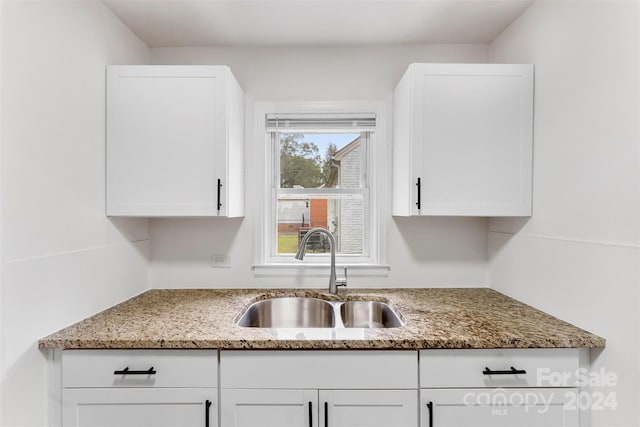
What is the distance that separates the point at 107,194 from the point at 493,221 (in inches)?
84.4

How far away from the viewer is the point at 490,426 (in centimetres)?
142

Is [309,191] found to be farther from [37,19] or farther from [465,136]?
[37,19]

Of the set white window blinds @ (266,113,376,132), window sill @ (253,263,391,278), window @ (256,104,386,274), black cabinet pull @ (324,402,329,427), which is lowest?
black cabinet pull @ (324,402,329,427)

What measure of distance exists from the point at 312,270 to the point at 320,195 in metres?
0.48

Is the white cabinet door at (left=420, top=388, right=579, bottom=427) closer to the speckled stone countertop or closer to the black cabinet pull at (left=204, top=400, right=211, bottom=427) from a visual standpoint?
the speckled stone countertop

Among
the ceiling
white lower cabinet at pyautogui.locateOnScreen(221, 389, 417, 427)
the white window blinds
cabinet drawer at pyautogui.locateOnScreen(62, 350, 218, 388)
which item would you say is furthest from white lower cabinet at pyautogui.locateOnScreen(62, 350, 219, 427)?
the ceiling

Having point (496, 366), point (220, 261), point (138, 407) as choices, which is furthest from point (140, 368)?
point (496, 366)

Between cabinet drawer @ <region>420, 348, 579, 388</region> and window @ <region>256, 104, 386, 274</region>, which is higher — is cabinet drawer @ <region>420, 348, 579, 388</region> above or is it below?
below

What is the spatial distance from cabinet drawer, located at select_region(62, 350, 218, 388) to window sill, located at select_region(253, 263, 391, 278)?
882 millimetres

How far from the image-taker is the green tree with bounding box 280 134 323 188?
7.80ft

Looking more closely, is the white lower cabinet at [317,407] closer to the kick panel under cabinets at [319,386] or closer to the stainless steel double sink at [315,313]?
the kick panel under cabinets at [319,386]

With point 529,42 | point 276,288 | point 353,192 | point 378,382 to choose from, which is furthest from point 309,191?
point 529,42

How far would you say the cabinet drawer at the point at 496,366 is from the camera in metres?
1.41

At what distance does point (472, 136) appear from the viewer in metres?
1.86
